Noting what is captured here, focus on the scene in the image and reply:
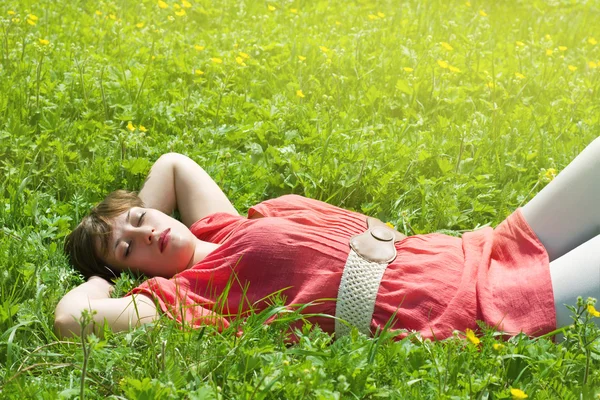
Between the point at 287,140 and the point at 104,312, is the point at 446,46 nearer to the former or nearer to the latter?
the point at 287,140

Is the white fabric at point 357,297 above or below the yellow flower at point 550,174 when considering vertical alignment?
below

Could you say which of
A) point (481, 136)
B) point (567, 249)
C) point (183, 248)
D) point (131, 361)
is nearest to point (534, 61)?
point (481, 136)

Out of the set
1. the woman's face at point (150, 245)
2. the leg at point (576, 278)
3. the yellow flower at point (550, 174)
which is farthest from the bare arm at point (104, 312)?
the yellow flower at point (550, 174)

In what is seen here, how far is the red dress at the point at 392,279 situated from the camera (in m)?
2.94

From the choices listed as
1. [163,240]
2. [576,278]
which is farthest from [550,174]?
[163,240]

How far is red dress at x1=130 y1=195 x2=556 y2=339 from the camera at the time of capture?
294 centimetres

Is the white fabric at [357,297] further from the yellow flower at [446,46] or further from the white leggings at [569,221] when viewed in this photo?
the yellow flower at [446,46]

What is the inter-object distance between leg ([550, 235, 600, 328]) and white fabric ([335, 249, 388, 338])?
629 millimetres

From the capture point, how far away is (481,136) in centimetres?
454

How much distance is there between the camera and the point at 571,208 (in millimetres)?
3100

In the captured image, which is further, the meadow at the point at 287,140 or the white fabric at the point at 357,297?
the white fabric at the point at 357,297

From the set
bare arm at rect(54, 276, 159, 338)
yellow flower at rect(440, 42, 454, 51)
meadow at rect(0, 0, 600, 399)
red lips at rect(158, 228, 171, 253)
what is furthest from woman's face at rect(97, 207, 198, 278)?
yellow flower at rect(440, 42, 454, 51)

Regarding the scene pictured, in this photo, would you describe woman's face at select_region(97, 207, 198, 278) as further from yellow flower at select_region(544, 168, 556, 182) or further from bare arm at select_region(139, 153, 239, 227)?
yellow flower at select_region(544, 168, 556, 182)

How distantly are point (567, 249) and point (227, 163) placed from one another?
5.66 ft
